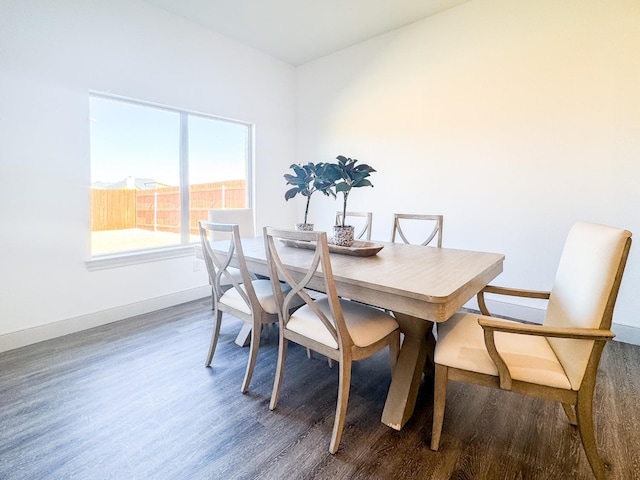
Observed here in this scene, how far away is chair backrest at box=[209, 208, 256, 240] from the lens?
2918 mm

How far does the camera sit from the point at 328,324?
1.48 m

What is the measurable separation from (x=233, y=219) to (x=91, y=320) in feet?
4.82

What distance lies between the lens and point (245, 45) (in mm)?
3818

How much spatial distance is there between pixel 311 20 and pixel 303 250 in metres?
2.61

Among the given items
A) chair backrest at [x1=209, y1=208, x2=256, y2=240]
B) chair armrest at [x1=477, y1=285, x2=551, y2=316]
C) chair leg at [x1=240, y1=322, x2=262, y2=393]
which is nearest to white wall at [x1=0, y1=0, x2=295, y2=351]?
chair backrest at [x1=209, y1=208, x2=256, y2=240]

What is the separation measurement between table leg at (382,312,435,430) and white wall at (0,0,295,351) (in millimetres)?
2513

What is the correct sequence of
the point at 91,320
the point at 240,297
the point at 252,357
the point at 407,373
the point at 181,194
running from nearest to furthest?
1. the point at 407,373
2. the point at 252,357
3. the point at 240,297
4. the point at 91,320
5. the point at 181,194

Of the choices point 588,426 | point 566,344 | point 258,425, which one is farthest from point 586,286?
point 258,425

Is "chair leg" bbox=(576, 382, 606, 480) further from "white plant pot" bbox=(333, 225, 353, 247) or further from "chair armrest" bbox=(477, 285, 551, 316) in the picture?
"white plant pot" bbox=(333, 225, 353, 247)

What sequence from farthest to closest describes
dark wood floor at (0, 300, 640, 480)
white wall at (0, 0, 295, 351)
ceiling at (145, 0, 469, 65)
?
ceiling at (145, 0, 469, 65) → white wall at (0, 0, 295, 351) → dark wood floor at (0, 300, 640, 480)

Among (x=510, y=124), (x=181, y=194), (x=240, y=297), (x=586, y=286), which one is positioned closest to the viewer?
(x=586, y=286)

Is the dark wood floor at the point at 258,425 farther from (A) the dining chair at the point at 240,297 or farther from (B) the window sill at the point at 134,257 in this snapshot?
(B) the window sill at the point at 134,257

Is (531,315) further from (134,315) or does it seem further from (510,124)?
(134,315)

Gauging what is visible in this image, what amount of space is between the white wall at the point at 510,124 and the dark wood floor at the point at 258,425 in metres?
1.17
